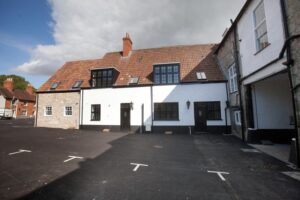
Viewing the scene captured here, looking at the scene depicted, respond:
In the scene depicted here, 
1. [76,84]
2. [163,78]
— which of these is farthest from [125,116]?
[76,84]

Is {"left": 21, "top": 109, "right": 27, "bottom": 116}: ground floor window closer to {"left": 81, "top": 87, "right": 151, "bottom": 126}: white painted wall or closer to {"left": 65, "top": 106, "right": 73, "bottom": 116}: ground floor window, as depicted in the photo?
{"left": 65, "top": 106, "right": 73, "bottom": 116}: ground floor window

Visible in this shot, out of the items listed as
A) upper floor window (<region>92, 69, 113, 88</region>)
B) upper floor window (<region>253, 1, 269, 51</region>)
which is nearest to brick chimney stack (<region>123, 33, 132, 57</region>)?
upper floor window (<region>92, 69, 113, 88</region>)

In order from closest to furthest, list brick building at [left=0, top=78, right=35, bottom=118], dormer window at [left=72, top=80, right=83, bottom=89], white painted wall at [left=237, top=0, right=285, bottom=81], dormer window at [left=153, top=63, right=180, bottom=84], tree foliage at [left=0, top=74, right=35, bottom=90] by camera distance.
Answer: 1. white painted wall at [left=237, top=0, right=285, bottom=81]
2. dormer window at [left=153, top=63, right=180, bottom=84]
3. dormer window at [left=72, top=80, right=83, bottom=89]
4. brick building at [left=0, top=78, right=35, bottom=118]
5. tree foliage at [left=0, top=74, right=35, bottom=90]

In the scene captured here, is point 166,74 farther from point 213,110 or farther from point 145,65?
point 213,110

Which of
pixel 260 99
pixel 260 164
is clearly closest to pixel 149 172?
pixel 260 164

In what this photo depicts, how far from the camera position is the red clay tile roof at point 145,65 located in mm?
15531

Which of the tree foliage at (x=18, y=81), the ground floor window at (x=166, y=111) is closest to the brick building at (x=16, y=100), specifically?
the tree foliage at (x=18, y=81)

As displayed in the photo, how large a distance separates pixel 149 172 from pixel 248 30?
953 cm

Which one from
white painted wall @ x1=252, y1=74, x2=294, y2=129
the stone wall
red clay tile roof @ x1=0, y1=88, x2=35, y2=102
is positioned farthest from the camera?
red clay tile roof @ x1=0, y1=88, x2=35, y2=102

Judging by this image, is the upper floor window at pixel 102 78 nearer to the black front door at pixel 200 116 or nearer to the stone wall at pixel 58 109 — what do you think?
→ the stone wall at pixel 58 109

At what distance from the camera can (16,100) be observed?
3988cm

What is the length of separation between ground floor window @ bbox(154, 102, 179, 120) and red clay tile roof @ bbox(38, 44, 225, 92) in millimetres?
2453

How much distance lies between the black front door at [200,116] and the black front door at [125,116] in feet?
Result: 20.6

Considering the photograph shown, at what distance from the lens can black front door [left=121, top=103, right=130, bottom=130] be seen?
15.4 m
